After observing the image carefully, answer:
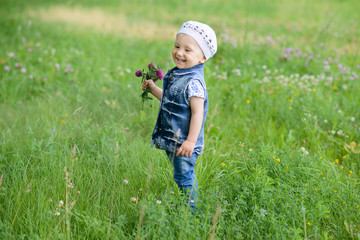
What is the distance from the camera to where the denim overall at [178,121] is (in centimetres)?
245

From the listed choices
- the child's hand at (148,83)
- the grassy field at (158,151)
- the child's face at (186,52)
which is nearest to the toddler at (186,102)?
the child's face at (186,52)

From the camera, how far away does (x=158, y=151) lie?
325 centimetres

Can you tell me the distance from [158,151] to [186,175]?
28.1 inches

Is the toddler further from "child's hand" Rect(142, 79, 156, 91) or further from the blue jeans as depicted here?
"child's hand" Rect(142, 79, 156, 91)

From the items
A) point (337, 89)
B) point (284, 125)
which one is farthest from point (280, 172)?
point (337, 89)

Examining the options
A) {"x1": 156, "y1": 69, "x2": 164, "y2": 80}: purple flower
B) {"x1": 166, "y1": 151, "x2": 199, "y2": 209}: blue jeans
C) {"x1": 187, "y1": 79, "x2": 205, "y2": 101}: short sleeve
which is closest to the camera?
{"x1": 187, "y1": 79, "x2": 205, "y2": 101}: short sleeve

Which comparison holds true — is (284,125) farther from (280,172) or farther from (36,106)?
(36,106)

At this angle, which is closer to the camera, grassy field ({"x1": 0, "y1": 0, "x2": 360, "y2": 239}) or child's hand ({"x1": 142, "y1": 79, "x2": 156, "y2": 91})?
grassy field ({"x1": 0, "y1": 0, "x2": 360, "y2": 239})

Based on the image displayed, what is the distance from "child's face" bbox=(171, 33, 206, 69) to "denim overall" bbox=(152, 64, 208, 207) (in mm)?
55

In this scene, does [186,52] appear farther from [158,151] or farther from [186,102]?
[158,151]

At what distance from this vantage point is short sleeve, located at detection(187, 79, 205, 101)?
93.6 inches

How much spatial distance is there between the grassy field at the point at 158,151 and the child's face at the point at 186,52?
1.70 feet

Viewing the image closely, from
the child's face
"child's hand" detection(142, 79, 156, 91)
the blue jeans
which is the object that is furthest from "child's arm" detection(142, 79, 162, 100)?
the blue jeans

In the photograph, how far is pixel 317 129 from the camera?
12.5ft
